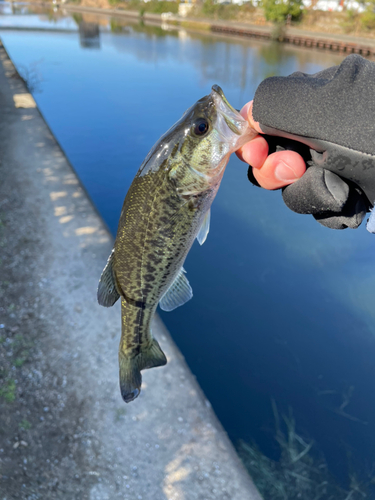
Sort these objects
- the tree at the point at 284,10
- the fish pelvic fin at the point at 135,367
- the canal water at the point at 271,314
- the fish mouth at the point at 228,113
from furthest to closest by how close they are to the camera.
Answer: the tree at the point at 284,10 < the canal water at the point at 271,314 < the fish pelvic fin at the point at 135,367 < the fish mouth at the point at 228,113

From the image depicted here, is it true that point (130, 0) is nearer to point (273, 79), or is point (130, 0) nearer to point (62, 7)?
point (62, 7)

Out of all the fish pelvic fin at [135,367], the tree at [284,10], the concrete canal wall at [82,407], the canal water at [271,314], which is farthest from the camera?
the tree at [284,10]

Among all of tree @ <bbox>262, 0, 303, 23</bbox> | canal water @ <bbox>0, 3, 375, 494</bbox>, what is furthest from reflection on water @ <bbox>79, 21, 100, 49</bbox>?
tree @ <bbox>262, 0, 303, 23</bbox>

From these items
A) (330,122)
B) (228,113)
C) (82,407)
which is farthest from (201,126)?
(82,407)

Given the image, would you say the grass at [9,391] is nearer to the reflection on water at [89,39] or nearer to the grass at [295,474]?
the grass at [295,474]

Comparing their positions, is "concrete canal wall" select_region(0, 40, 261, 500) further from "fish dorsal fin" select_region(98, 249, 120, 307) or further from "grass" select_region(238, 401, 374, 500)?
"fish dorsal fin" select_region(98, 249, 120, 307)

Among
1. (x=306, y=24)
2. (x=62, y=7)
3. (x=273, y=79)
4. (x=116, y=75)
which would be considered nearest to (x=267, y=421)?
(x=273, y=79)

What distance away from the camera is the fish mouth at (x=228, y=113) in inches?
71.0

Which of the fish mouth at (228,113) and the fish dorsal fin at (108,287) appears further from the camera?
the fish dorsal fin at (108,287)

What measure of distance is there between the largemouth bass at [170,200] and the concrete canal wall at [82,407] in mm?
1865

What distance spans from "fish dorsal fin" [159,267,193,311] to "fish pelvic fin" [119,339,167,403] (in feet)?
0.94

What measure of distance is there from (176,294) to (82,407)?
240cm

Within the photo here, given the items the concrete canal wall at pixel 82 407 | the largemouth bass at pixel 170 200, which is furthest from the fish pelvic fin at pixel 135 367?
the concrete canal wall at pixel 82 407

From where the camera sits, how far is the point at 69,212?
7.04m
